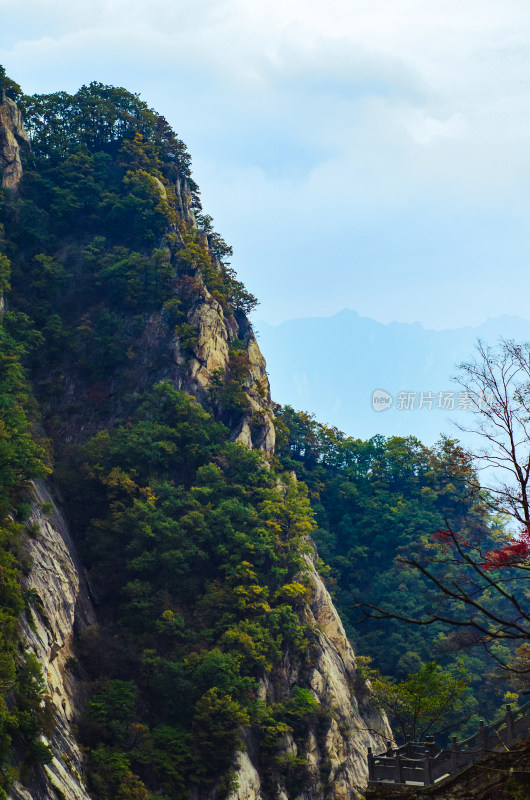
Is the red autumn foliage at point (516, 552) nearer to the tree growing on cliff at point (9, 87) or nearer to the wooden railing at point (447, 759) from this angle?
the wooden railing at point (447, 759)

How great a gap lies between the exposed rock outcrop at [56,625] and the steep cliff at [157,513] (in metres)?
0.08

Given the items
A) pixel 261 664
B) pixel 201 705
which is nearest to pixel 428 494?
pixel 261 664

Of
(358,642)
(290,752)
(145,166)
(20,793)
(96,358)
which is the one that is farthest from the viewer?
(145,166)

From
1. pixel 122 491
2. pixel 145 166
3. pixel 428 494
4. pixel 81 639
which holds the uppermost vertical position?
pixel 145 166

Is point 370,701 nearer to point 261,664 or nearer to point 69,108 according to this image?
point 261,664

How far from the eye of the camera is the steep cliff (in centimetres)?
2319

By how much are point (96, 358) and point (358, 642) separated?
2002 centimetres

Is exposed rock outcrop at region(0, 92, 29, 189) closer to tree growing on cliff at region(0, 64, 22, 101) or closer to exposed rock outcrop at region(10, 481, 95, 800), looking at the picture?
tree growing on cliff at region(0, 64, 22, 101)

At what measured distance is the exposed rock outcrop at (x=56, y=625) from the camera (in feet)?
62.1

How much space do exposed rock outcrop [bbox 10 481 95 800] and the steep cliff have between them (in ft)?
0.28

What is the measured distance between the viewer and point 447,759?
40.6 feet

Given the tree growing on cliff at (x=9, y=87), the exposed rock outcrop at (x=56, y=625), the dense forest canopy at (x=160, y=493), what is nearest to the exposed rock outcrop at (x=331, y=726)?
the dense forest canopy at (x=160, y=493)

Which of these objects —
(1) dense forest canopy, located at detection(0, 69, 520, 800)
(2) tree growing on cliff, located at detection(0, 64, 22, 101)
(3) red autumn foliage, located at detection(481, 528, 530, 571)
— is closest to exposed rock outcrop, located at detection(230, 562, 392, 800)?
(1) dense forest canopy, located at detection(0, 69, 520, 800)

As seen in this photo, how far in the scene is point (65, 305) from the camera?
3588 cm
